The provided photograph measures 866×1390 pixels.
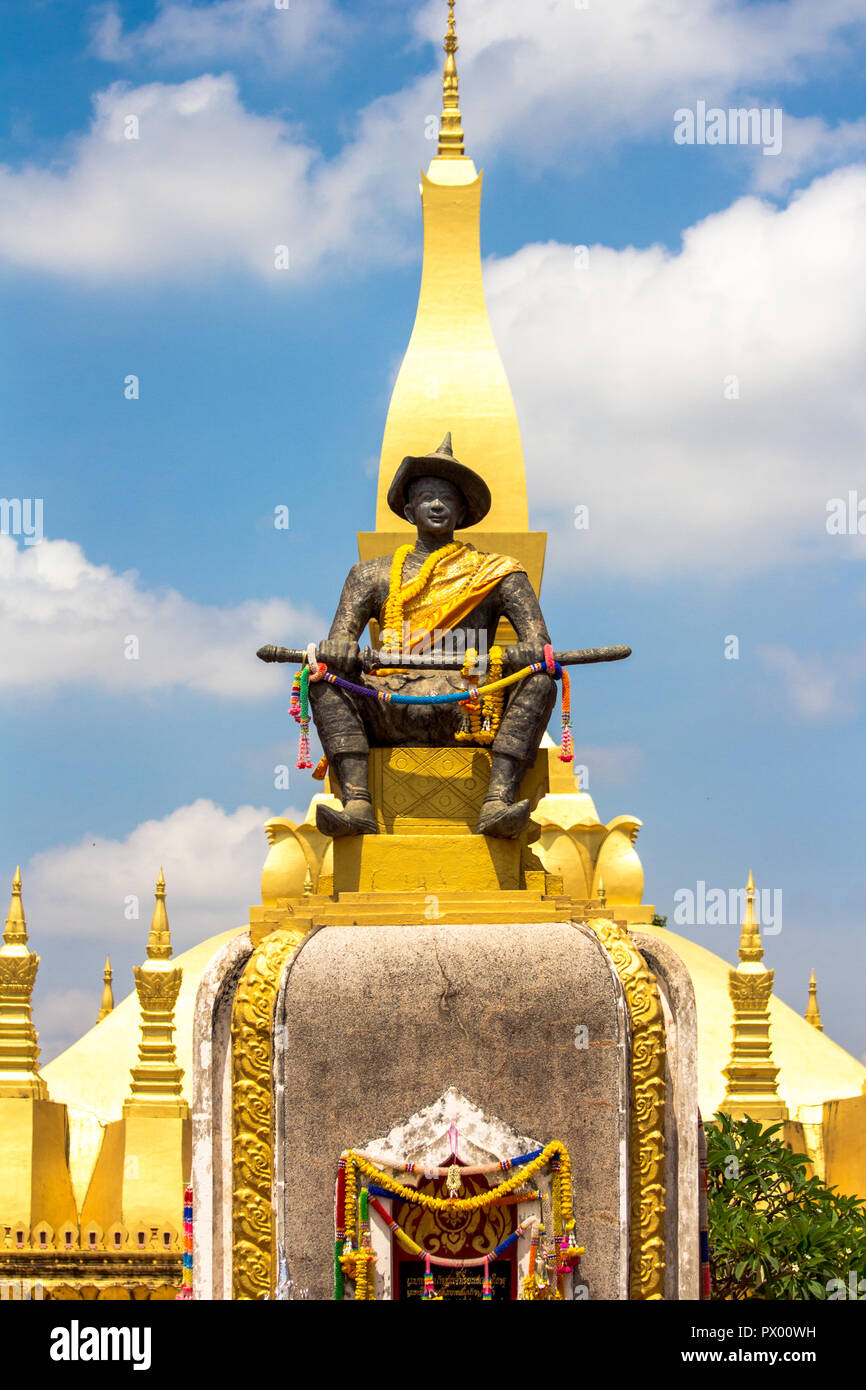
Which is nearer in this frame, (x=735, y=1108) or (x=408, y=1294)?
(x=408, y=1294)

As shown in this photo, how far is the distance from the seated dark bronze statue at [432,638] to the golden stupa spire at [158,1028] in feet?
25.1

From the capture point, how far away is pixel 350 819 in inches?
535

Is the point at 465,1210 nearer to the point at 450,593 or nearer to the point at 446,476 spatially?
the point at 450,593

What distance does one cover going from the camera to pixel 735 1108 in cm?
2197

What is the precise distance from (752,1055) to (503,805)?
31.9ft

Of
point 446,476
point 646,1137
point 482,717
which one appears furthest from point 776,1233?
point 446,476

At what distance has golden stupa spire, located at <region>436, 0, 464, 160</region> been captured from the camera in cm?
1878

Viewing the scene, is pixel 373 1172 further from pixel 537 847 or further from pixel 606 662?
pixel 537 847

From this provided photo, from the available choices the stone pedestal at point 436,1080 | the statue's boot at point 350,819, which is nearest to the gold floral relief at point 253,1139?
the stone pedestal at point 436,1080

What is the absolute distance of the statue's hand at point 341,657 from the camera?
14.0 meters

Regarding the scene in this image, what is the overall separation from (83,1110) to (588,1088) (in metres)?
11.1

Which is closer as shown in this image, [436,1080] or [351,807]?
[436,1080]

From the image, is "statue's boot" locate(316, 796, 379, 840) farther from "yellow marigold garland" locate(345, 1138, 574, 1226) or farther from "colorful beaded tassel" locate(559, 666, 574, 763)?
"yellow marigold garland" locate(345, 1138, 574, 1226)
